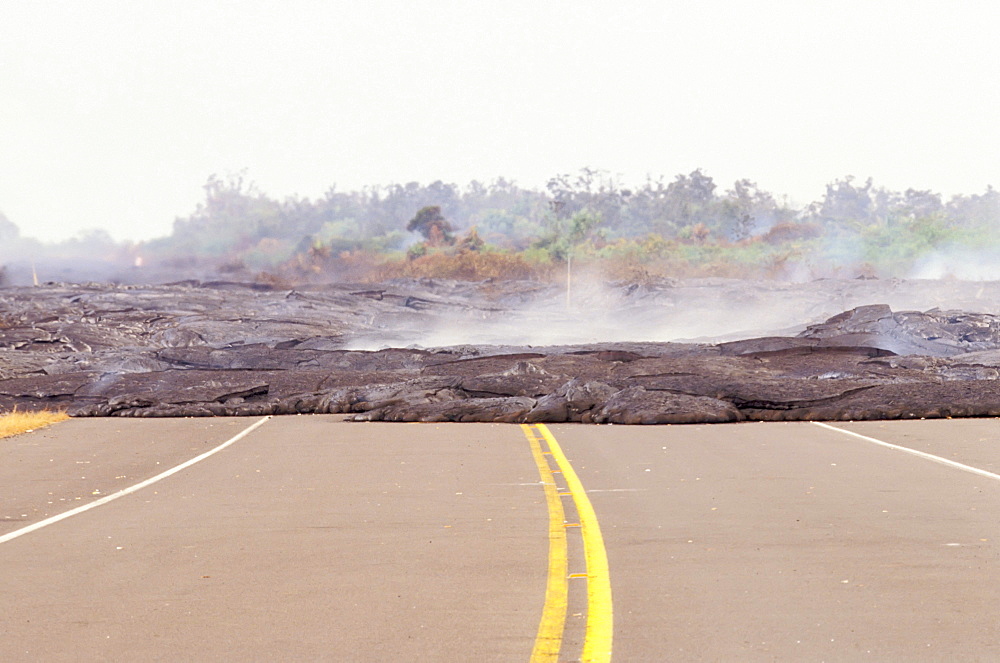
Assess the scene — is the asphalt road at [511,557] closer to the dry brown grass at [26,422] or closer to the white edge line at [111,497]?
the white edge line at [111,497]

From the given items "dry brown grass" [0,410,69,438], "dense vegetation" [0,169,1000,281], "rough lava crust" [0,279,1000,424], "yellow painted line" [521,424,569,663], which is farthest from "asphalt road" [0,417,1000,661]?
"dense vegetation" [0,169,1000,281]

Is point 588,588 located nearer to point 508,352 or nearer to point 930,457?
point 930,457

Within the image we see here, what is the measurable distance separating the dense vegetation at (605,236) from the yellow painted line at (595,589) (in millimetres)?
66860

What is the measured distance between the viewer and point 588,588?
302 inches

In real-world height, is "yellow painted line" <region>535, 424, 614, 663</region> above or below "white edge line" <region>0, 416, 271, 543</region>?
above

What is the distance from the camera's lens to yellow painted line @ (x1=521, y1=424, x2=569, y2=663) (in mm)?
6160

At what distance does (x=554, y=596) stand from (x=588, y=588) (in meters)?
0.29

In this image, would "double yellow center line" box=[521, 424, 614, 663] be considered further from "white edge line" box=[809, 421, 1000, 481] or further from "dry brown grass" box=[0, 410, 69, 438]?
"dry brown grass" box=[0, 410, 69, 438]

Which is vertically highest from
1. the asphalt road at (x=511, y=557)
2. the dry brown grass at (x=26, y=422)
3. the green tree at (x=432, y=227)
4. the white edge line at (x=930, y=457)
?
the green tree at (x=432, y=227)

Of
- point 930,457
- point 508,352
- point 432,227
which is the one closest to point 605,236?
point 432,227

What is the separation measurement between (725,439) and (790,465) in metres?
4.09

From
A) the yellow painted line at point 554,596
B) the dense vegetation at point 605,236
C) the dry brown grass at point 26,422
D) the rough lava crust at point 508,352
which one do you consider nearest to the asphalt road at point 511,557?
the yellow painted line at point 554,596

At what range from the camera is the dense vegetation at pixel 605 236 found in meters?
106

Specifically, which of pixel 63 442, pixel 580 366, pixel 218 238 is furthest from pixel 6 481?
pixel 218 238
